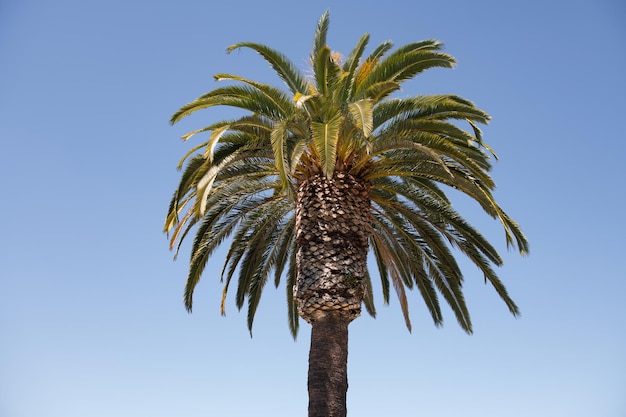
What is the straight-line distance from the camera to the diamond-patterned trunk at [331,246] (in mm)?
13422

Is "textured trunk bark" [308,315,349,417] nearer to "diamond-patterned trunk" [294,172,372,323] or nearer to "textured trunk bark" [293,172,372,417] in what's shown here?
"textured trunk bark" [293,172,372,417]

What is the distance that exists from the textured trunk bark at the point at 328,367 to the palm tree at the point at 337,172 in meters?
0.02

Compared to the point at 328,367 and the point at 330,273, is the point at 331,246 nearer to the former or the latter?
the point at 330,273

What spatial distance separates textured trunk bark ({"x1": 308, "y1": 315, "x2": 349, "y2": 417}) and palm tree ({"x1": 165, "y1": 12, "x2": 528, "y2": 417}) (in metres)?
0.02

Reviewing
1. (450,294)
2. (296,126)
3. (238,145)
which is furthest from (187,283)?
(450,294)

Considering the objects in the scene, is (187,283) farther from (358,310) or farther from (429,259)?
(429,259)

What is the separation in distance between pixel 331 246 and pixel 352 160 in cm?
195

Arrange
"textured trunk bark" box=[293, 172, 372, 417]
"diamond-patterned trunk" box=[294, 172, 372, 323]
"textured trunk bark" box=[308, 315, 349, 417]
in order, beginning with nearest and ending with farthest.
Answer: "textured trunk bark" box=[308, 315, 349, 417]
"textured trunk bark" box=[293, 172, 372, 417]
"diamond-patterned trunk" box=[294, 172, 372, 323]

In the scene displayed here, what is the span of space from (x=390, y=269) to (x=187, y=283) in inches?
195

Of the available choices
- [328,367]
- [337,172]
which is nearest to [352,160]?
[337,172]

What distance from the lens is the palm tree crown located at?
532 inches

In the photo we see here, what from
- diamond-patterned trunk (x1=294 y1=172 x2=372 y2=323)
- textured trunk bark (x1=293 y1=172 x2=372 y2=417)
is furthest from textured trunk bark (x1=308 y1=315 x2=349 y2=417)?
diamond-patterned trunk (x1=294 y1=172 x2=372 y2=323)

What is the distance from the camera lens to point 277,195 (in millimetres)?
16078

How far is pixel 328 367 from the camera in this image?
1303 cm
